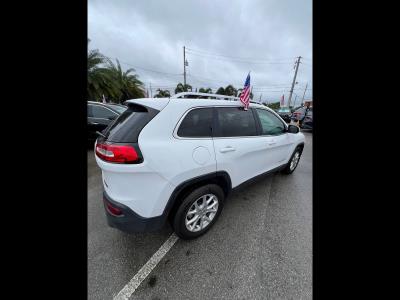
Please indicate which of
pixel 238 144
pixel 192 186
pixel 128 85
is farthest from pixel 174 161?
pixel 128 85

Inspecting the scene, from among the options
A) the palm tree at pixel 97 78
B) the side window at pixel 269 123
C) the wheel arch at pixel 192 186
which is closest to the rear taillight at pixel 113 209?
the wheel arch at pixel 192 186

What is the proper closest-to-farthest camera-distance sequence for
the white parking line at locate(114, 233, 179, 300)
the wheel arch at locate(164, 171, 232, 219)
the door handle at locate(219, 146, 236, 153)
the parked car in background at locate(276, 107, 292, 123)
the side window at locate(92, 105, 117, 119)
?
1. the white parking line at locate(114, 233, 179, 300)
2. the wheel arch at locate(164, 171, 232, 219)
3. the door handle at locate(219, 146, 236, 153)
4. the side window at locate(92, 105, 117, 119)
5. the parked car in background at locate(276, 107, 292, 123)

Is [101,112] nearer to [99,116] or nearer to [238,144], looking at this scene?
[99,116]

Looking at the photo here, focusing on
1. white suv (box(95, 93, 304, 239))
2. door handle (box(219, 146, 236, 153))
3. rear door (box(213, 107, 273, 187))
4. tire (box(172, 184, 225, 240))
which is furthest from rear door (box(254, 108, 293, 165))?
tire (box(172, 184, 225, 240))

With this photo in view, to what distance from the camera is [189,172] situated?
5.52 ft

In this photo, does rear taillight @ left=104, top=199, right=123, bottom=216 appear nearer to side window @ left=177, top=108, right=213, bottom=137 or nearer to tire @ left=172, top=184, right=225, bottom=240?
tire @ left=172, top=184, right=225, bottom=240

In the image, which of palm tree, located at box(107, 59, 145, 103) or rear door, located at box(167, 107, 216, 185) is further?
palm tree, located at box(107, 59, 145, 103)

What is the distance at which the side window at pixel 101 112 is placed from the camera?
205 inches

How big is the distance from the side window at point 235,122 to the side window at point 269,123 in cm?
26

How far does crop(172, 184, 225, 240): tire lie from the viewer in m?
1.82

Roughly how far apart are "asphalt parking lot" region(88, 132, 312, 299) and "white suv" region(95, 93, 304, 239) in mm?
284

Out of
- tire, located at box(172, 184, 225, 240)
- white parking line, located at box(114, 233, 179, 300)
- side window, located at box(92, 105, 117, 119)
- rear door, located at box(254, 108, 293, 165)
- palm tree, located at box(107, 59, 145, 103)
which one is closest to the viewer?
white parking line, located at box(114, 233, 179, 300)

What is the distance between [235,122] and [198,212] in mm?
1252
